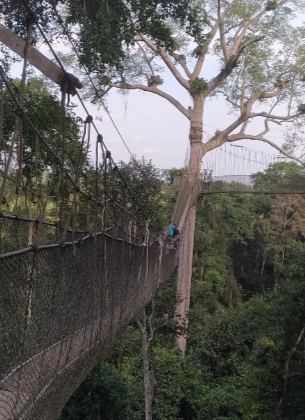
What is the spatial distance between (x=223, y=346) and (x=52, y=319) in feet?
28.7

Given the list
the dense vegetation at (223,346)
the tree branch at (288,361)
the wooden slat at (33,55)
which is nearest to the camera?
the wooden slat at (33,55)

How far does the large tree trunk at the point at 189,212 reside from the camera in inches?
421

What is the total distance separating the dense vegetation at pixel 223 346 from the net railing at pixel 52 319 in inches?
190

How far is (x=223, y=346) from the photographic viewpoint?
10523mm

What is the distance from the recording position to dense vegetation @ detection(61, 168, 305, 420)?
7719mm

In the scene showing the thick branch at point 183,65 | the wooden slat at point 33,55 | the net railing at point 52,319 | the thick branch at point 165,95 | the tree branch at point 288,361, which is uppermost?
the thick branch at point 183,65

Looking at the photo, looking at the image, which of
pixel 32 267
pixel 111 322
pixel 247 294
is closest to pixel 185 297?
pixel 247 294

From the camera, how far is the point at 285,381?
7.50 metres

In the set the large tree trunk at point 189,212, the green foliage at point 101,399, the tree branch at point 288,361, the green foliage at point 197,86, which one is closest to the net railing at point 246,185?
the large tree trunk at point 189,212

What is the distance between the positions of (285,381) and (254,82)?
556 cm

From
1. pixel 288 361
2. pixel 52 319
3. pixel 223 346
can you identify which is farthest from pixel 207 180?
pixel 52 319

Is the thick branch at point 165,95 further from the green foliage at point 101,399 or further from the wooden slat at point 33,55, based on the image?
the wooden slat at point 33,55

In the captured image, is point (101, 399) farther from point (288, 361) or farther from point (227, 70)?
point (227, 70)

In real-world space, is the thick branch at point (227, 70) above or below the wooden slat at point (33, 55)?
above
